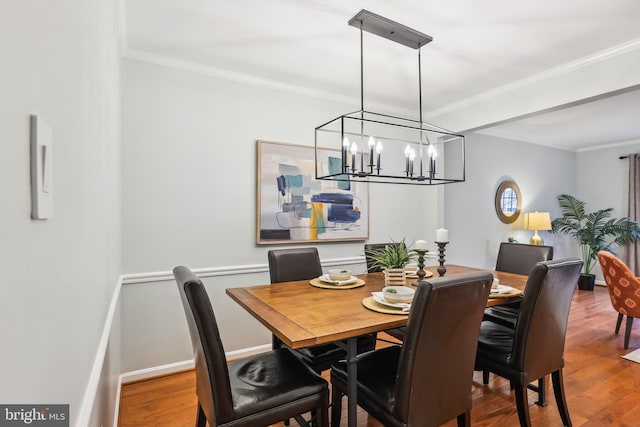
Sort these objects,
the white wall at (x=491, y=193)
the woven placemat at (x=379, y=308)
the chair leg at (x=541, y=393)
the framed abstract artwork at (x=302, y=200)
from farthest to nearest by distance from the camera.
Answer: the white wall at (x=491, y=193)
the framed abstract artwork at (x=302, y=200)
the chair leg at (x=541, y=393)
the woven placemat at (x=379, y=308)

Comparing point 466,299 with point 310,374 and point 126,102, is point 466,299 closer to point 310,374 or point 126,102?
point 310,374

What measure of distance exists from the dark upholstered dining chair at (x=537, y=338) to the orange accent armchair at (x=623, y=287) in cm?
187

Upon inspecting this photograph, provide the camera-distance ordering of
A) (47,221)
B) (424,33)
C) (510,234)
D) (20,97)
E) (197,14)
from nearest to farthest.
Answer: (20,97), (47,221), (197,14), (424,33), (510,234)

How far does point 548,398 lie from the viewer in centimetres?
239

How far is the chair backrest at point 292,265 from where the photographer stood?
8.20ft

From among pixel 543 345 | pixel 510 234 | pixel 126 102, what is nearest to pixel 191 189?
pixel 126 102

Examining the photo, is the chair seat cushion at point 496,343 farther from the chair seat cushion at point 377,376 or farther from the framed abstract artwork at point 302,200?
the framed abstract artwork at point 302,200

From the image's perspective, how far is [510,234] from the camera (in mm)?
5285

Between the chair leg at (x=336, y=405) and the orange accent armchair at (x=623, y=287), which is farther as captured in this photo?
the orange accent armchair at (x=623, y=287)

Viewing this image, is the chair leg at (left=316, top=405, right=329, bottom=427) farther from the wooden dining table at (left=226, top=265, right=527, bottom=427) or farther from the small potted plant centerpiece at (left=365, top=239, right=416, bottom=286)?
the small potted plant centerpiece at (left=365, top=239, right=416, bottom=286)

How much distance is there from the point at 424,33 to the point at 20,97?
2.46 meters

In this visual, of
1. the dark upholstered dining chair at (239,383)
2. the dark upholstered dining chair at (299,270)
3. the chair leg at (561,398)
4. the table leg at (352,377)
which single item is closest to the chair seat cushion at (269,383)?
the dark upholstered dining chair at (239,383)

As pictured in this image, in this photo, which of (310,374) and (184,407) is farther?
(184,407)

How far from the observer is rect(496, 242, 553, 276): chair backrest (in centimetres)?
273
